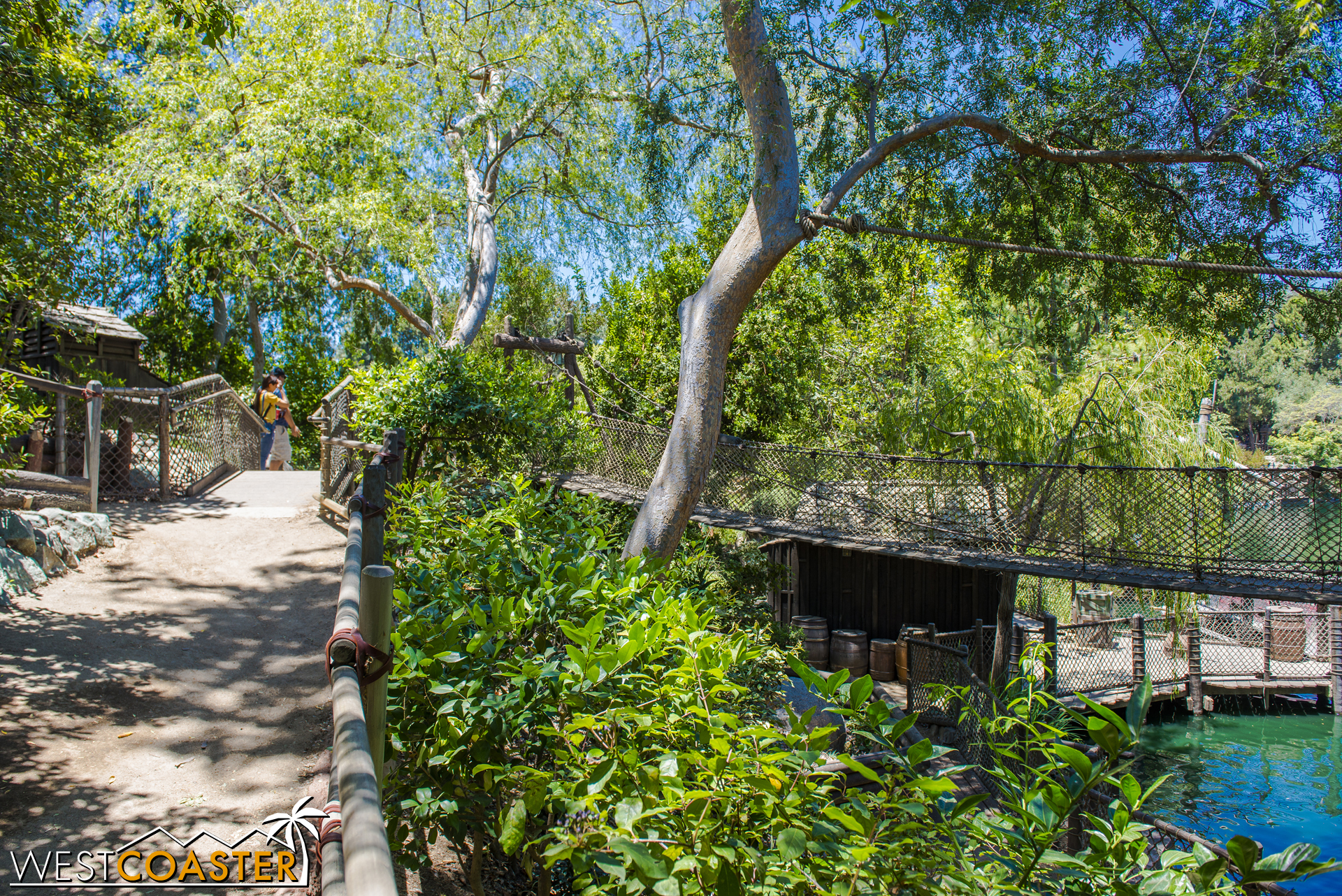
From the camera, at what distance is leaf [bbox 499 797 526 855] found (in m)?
1.56

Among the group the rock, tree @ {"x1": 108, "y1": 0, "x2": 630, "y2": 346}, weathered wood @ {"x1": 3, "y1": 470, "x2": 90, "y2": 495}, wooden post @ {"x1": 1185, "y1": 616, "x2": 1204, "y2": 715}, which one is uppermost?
tree @ {"x1": 108, "y1": 0, "x2": 630, "y2": 346}

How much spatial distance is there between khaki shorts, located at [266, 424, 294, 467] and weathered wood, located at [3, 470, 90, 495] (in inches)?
185

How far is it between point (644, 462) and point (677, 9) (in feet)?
17.9

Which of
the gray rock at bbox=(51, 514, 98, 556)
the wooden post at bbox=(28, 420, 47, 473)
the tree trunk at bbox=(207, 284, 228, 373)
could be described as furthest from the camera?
the tree trunk at bbox=(207, 284, 228, 373)

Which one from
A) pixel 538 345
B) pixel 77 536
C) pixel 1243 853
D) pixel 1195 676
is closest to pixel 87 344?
pixel 77 536

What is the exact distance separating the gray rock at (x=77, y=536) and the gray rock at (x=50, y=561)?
0.19m

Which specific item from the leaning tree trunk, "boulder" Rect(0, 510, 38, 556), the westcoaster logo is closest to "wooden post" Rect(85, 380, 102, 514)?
"boulder" Rect(0, 510, 38, 556)

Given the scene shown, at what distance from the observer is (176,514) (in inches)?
303

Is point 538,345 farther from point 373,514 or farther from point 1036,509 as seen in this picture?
point 373,514

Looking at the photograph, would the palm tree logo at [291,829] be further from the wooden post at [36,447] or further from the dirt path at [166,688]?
the wooden post at [36,447]

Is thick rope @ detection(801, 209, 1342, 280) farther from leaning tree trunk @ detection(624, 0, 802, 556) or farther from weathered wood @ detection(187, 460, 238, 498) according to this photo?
weathered wood @ detection(187, 460, 238, 498)

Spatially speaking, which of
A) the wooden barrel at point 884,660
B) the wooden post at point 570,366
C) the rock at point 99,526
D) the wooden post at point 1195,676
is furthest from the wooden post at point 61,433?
the wooden post at point 1195,676

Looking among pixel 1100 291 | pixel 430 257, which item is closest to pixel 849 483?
pixel 1100 291

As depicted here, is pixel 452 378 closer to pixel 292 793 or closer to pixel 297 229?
pixel 292 793
